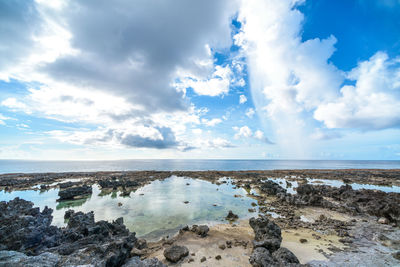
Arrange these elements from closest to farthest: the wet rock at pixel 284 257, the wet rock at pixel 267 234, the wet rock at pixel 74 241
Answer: the wet rock at pixel 74 241 < the wet rock at pixel 284 257 < the wet rock at pixel 267 234

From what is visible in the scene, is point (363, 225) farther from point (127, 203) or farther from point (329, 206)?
point (127, 203)

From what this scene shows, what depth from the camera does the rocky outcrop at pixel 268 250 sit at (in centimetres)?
789

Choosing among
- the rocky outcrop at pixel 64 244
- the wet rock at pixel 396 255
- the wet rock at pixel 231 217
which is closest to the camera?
the rocky outcrop at pixel 64 244

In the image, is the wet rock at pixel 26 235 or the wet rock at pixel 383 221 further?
the wet rock at pixel 383 221

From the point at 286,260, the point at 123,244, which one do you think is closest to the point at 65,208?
the point at 123,244

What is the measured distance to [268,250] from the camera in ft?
30.1

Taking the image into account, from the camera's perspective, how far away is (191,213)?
19000 millimetres

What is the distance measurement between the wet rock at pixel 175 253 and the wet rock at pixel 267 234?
455 centimetres

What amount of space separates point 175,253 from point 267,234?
20.2 ft

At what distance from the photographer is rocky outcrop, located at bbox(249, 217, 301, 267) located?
7.89m

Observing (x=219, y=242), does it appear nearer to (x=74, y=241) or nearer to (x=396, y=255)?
(x=74, y=241)

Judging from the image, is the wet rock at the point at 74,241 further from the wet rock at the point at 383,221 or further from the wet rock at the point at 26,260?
the wet rock at the point at 383,221

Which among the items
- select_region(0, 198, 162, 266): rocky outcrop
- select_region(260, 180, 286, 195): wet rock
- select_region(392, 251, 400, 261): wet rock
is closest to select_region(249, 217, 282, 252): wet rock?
select_region(392, 251, 400, 261): wet rock

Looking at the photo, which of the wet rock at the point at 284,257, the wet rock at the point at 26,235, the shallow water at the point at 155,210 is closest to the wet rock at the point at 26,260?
the wet rock at the point at 26,235
